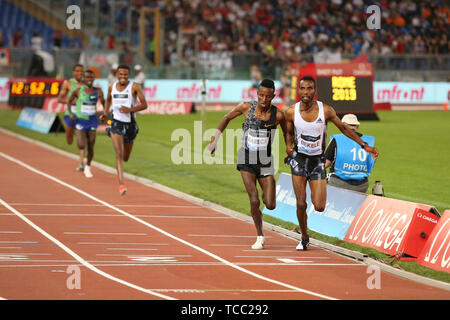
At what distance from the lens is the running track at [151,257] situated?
960cm

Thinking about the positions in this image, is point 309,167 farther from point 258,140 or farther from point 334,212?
point 334,212

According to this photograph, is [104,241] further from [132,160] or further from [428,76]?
[428,76]

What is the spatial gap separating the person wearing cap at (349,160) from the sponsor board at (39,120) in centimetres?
1842

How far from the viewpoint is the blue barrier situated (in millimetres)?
30844

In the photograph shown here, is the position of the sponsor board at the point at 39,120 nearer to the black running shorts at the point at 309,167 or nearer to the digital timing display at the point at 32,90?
the digital timing display at the point at 32,90

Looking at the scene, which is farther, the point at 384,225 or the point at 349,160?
the point at 349,160

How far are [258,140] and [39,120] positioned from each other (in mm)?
20977

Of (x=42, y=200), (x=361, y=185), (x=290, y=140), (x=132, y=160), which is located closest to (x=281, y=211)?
(x=361, y=185)

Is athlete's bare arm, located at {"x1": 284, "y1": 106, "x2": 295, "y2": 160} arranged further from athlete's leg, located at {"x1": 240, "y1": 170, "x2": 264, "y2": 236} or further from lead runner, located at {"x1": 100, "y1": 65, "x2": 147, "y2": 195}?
lead runner, located at {"x1": 100, "y1": 65, "x2": 147, "y2": 195}

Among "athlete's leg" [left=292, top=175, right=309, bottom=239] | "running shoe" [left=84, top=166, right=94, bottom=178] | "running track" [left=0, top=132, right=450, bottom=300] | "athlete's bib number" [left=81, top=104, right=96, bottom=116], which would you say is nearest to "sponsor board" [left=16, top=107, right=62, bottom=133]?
"athlete's bib number" [left=81, top=104, right=96, bottom=116]

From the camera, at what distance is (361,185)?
13.6 meters

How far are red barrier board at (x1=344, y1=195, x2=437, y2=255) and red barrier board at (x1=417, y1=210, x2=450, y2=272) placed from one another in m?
0.38

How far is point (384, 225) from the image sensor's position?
39.3ft

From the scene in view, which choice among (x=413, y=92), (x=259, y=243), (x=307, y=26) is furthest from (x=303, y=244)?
(x=307, y=26)
